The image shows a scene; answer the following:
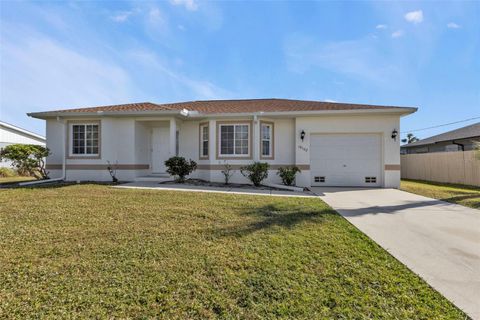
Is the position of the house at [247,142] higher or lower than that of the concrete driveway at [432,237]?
higher

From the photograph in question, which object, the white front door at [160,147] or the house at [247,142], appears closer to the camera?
the house at [247,142]

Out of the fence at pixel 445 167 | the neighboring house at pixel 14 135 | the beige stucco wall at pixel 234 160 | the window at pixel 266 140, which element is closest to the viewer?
the beige stucco wall at pixel 234 160

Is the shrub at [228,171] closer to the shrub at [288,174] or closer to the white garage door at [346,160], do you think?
the shrub at [288,174]

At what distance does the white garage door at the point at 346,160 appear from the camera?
11383mm

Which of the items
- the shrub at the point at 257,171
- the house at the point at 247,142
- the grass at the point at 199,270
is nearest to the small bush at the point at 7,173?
the house at the point at 247,142

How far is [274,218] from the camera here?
5.27 metres

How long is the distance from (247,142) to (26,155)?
9597mm

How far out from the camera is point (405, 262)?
3381 millimetres

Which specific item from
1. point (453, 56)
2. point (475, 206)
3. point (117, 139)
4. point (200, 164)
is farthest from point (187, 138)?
point (453, 56)

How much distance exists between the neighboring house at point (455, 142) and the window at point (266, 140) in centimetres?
1381

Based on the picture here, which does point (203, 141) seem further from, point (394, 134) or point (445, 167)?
point (445, 167)

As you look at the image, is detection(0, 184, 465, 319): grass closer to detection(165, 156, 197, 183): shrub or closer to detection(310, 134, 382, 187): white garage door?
detection(165, 156, 197, 183): shrub

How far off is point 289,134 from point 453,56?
27.7 ft

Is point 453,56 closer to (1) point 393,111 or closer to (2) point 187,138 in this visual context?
(1) point 393,111
